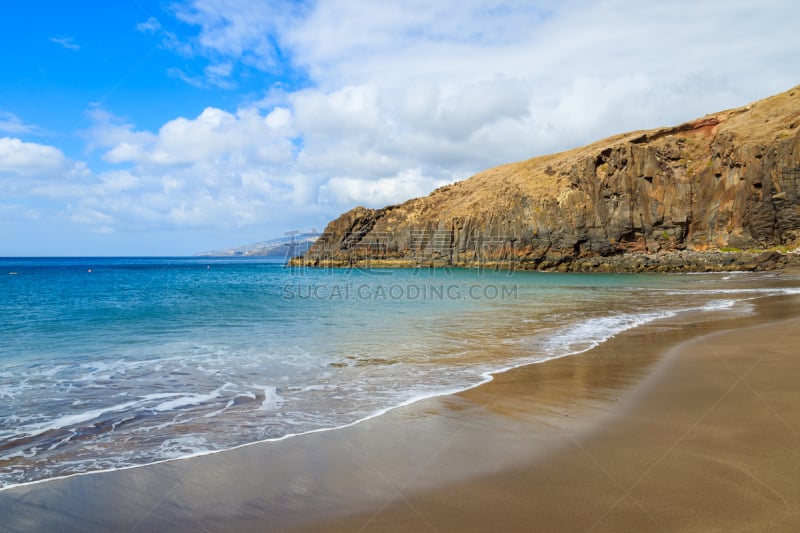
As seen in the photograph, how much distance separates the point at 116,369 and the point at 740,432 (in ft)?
34.2

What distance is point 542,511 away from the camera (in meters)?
3.69

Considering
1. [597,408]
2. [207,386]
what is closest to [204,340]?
[207,386]

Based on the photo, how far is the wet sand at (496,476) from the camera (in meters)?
3.63

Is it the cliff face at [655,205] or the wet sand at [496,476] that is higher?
the cliff face at [655,205]

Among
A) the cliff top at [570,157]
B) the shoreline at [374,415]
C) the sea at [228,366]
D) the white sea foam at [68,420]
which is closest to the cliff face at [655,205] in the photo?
the cliff top at [570,157]

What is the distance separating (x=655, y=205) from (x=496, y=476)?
63.5m

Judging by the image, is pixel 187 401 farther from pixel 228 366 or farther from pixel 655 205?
pixel 655 205

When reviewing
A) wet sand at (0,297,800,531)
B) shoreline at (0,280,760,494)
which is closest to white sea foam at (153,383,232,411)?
shoreline at (0,280,760,494)

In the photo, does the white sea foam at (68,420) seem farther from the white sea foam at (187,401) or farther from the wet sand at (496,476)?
the wet sand at (496,476)

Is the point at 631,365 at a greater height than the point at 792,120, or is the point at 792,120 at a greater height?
the point at 792,120

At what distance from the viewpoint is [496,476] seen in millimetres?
4371

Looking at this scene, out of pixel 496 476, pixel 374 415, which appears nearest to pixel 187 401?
pixel 374 415

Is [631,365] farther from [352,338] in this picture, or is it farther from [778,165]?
[778,165]

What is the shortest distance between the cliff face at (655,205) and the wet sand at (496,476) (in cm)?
5376
